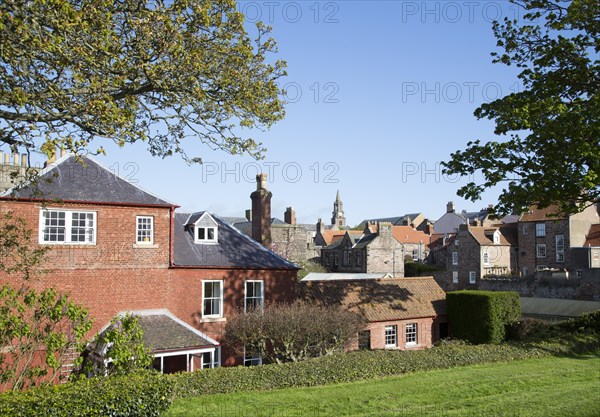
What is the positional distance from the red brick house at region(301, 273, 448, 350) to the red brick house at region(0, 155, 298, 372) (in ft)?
9.02

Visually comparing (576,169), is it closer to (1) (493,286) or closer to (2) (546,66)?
(2) (546,66)

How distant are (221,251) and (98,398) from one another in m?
12.9

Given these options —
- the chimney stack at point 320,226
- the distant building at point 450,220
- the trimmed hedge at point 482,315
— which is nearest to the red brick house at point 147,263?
the trimmed hedge at point 482,315

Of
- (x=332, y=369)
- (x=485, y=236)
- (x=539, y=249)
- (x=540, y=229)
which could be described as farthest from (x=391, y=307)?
(x=485, y=236)

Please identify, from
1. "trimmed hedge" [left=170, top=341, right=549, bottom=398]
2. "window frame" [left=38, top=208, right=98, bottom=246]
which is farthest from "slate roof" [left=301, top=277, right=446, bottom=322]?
"window frame" [left=38, top=208, right=98, bottom=246]

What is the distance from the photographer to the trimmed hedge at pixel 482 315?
2753 cm

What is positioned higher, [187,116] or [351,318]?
[187,116]

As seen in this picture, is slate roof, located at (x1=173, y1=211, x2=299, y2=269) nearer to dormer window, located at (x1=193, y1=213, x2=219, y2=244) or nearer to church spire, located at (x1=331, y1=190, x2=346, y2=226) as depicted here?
dormer window, located at (x1=193, y1=213, x2=219, y2=244)

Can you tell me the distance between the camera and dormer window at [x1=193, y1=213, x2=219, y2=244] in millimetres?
25938

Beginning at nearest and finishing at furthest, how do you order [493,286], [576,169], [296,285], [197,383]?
1. [197,383]
2. [576,169]
3. [296,285]
4. [493,286]

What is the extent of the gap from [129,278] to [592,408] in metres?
17.4

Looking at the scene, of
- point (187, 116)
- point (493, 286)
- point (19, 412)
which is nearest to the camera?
point (19, 412)

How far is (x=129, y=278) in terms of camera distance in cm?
2278

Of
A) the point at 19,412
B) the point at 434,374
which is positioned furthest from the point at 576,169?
the point at 19,412
